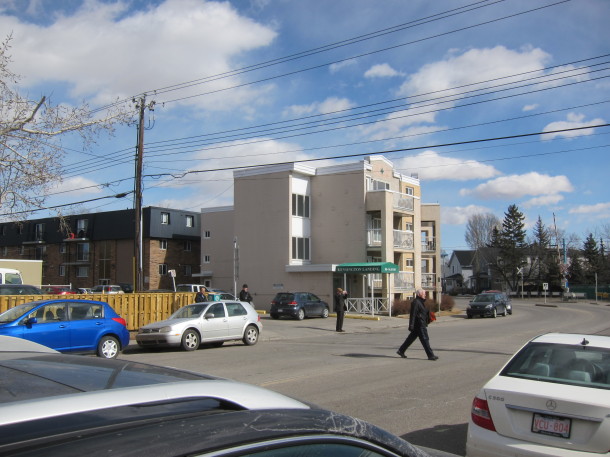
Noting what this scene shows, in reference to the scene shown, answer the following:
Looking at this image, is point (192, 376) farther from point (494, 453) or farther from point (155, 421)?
point (494, 453)

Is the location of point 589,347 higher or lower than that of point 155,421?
lower

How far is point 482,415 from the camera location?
18.3 feet

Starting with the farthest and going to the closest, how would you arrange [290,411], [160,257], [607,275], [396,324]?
[607,275], [160,257], [396,324], [290,411]

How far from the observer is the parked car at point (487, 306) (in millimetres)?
38906

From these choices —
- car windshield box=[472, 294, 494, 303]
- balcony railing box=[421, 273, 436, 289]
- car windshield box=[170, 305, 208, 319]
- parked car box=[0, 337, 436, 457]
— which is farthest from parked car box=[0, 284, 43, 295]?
balcony railing box=[421, 273, 436, 289]

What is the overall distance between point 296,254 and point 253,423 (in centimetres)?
3825

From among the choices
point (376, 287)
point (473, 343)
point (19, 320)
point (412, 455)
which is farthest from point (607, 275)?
point (412, 455)

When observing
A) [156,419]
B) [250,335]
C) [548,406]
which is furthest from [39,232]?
[156,419]

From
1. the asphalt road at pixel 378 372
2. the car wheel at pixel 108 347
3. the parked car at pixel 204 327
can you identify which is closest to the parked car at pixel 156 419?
the asphalt road at pixel 378 372

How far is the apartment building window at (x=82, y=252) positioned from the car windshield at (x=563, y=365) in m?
53.9

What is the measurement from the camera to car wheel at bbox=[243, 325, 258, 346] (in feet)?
62.0

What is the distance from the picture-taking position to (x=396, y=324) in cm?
3080

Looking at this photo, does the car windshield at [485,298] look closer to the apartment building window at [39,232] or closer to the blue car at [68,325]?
the blue car at [68,325]

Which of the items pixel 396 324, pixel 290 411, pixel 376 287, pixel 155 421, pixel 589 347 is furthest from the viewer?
pixel 376 287
